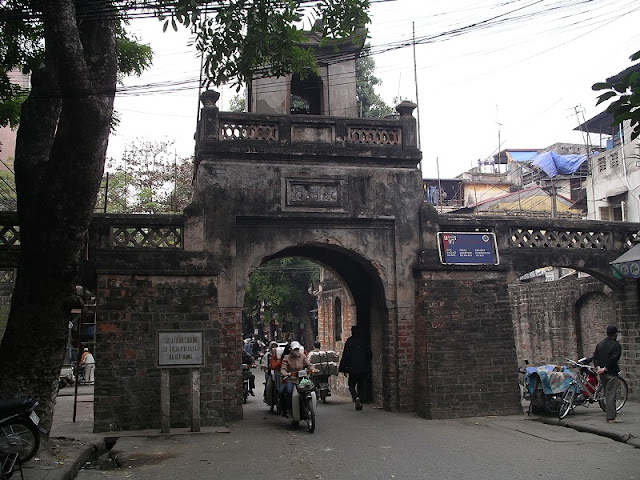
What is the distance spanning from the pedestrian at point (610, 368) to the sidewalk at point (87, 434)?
0.87 ft

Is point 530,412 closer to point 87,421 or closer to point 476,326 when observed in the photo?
point 476,326

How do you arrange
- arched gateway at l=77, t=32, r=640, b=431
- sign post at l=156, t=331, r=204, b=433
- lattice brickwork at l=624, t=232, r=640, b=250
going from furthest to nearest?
1. lattice brickwork at l=624, t=232, r=640, b=250
2. arched gateway at l=77, t=32, r=640, b=431
3. sign post at l=156, t=331, r=204, b=433

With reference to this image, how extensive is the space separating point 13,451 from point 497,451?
539 centimetres

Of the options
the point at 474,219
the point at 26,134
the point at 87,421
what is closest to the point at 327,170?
the point at 474,219

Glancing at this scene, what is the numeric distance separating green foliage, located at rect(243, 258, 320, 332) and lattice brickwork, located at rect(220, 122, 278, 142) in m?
17.3

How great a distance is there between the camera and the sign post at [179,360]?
9.74 m

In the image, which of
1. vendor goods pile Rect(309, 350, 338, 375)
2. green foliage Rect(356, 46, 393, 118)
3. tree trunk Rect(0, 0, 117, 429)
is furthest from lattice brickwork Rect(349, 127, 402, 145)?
green foliage Rect(356, 46, 393, 118)

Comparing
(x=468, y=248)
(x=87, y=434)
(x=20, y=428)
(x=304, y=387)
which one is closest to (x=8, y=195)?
(x=87, y=434)

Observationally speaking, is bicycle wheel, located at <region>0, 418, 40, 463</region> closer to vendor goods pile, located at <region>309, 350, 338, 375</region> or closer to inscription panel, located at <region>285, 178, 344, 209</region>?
inscription panel, located at <region>285, 178, 344, 209</region>

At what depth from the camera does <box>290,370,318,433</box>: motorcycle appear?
9891 mm

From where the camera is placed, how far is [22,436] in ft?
21.5

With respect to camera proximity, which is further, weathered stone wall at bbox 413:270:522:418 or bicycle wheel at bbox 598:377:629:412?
weathered stone wall at bbox 413:270:522:418

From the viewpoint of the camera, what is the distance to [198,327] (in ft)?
34.8

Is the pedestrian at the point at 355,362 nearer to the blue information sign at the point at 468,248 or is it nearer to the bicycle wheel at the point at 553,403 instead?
the blue information sign at the point at 468,248
